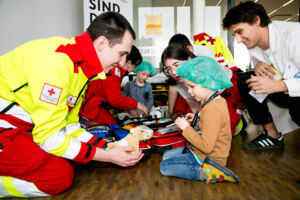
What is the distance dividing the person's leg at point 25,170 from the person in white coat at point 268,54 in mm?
1377

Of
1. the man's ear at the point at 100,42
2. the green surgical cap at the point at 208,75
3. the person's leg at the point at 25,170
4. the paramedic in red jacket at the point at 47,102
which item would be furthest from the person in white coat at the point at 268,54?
the person's leg at the point at 25,170

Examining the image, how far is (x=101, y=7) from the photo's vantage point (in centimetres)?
286

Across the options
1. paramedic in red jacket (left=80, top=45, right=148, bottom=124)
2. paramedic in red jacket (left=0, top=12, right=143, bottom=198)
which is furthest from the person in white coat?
paramedic in red jacket (left=80, top=45, right=148, bottom=124)

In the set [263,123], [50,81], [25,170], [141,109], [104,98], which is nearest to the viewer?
[50,81]

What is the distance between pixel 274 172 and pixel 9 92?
1646mm

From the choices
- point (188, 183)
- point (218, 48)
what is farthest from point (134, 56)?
point (188, 183)

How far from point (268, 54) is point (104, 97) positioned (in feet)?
5.10

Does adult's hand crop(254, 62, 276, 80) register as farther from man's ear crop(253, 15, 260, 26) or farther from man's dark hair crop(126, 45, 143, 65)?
man's dark hair crop(126, 45, 143, 65)

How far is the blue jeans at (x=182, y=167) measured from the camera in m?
1.28

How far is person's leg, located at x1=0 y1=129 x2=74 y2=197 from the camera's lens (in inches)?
43.5

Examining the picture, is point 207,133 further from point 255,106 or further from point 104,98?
point 104,98

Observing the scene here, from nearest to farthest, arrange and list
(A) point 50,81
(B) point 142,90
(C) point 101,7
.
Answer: (A) point 50,81, (B) point 142,90, (C) point 101,7

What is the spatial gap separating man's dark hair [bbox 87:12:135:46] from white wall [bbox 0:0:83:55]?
152cm

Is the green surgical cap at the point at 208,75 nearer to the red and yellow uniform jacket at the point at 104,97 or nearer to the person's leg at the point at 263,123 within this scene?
the person's leg at the point at 263,123
